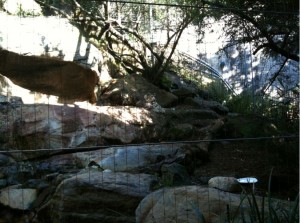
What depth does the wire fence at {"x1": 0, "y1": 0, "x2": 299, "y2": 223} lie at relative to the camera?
12.7 ft

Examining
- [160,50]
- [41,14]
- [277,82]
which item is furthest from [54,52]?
[277,82]

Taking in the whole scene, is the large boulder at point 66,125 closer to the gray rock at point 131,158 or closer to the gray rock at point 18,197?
the gray rock at point 131,158

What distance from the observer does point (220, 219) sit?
3266mm

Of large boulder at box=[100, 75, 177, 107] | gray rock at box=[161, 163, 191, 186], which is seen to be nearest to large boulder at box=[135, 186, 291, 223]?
gray rock at box=[161, 163, 191, 186]

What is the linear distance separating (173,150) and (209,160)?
0.49 m

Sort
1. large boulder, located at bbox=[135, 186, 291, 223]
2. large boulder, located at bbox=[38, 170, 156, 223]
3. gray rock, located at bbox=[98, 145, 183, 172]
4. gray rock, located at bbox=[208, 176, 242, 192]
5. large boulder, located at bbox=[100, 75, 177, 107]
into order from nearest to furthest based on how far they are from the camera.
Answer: large boulder, located at bbox=[135, 186, 291, 223] → large boulder, located at bbox=[38, 170, 156, 223] → gray rock, located at bbox=[208, 176, 242, 192] → gray rock, located at bbox=[98, 145, 183, 172] → large boulder, located at bbox=[100, 75, 177, 107]

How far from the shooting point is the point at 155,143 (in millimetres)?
3572

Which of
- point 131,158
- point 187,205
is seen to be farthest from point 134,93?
point 187,205

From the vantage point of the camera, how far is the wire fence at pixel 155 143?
3.87 metres

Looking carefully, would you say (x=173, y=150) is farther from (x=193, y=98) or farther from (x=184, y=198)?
(x=184, y=198)

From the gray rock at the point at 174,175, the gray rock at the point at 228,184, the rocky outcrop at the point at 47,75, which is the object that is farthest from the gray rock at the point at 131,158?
the rocky outcrop at the point at 47,75

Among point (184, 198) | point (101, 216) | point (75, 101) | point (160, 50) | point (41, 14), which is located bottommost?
point (101, 216)

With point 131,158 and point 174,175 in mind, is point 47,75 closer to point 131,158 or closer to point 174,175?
point 131,158

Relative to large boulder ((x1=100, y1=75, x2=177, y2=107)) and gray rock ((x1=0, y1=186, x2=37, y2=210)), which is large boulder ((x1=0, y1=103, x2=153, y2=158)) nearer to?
large boulder ((x1=100, y1=75, x2=177, y2=107))
